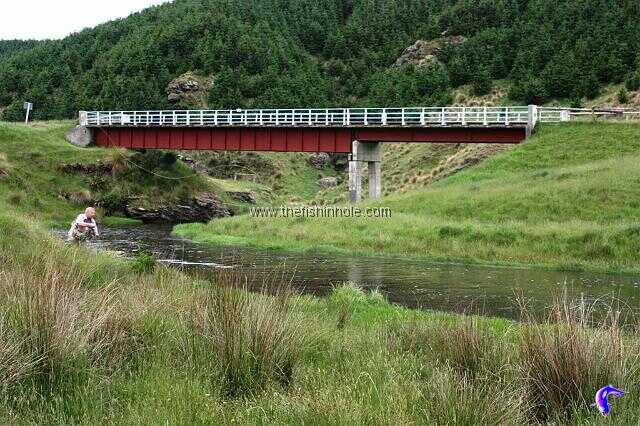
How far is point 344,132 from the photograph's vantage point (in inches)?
2156

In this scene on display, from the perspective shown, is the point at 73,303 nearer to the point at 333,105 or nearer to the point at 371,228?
the point at 371,228

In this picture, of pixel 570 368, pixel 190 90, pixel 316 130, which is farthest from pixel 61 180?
pixel 190 90

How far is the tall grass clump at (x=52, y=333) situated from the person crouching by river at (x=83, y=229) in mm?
9934

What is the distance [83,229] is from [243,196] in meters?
57.6

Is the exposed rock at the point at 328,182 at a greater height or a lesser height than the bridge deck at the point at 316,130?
lesser

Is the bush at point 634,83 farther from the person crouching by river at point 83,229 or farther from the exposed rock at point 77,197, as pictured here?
the person crouching by river at point 83,229

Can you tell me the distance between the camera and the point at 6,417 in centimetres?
536

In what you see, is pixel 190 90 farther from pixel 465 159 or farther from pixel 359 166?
pixel 359 166

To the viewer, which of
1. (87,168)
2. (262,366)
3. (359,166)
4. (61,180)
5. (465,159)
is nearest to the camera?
(262,366)

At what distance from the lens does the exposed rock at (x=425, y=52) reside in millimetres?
118419

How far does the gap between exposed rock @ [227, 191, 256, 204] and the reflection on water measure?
40.5 m

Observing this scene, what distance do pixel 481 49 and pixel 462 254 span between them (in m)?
81.6

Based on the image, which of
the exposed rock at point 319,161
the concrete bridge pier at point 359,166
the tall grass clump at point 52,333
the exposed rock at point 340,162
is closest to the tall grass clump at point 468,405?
the tall grass clump at point 52,333

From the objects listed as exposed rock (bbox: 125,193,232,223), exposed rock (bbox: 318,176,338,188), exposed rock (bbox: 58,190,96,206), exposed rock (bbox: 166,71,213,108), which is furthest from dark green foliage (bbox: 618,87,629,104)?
exposed rock (bbox: 166,71,213,108)
